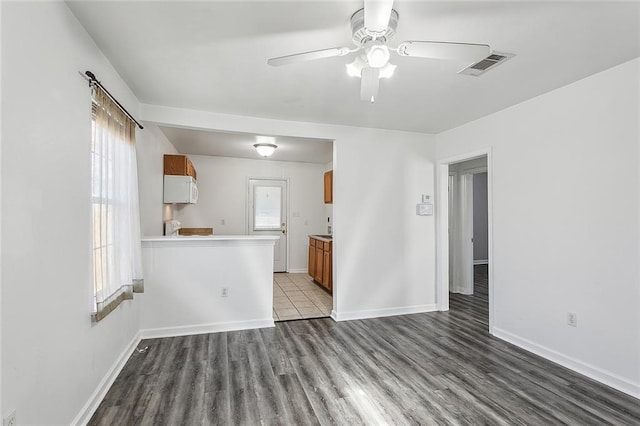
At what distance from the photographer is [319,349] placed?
309cm

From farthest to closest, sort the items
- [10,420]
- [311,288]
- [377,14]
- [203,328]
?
1. [311,288]
2. [203,328]
3. [377,14]
4. [10,420]

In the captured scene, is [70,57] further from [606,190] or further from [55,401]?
[606,190]

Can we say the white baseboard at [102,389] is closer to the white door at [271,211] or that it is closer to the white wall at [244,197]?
the white wall at [244,197]

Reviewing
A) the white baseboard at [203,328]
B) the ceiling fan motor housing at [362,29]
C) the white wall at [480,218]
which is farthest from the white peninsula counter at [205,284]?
the white wall at [480,218]

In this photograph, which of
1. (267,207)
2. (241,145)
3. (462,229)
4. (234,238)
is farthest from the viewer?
(267,207)

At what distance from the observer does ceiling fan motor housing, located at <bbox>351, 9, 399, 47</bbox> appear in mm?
1747

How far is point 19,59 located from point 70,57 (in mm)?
489

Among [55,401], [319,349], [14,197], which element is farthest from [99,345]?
[319,349]

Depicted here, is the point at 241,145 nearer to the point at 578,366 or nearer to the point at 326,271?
the point at 326,271

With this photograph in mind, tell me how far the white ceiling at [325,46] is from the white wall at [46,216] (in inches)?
15.0

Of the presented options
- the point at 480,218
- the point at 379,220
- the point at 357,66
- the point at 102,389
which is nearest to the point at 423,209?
the point at 379,220

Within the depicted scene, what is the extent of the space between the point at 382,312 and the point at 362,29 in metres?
3.39

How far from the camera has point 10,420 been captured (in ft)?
4.32

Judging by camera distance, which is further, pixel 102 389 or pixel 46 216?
pixel 102 389
